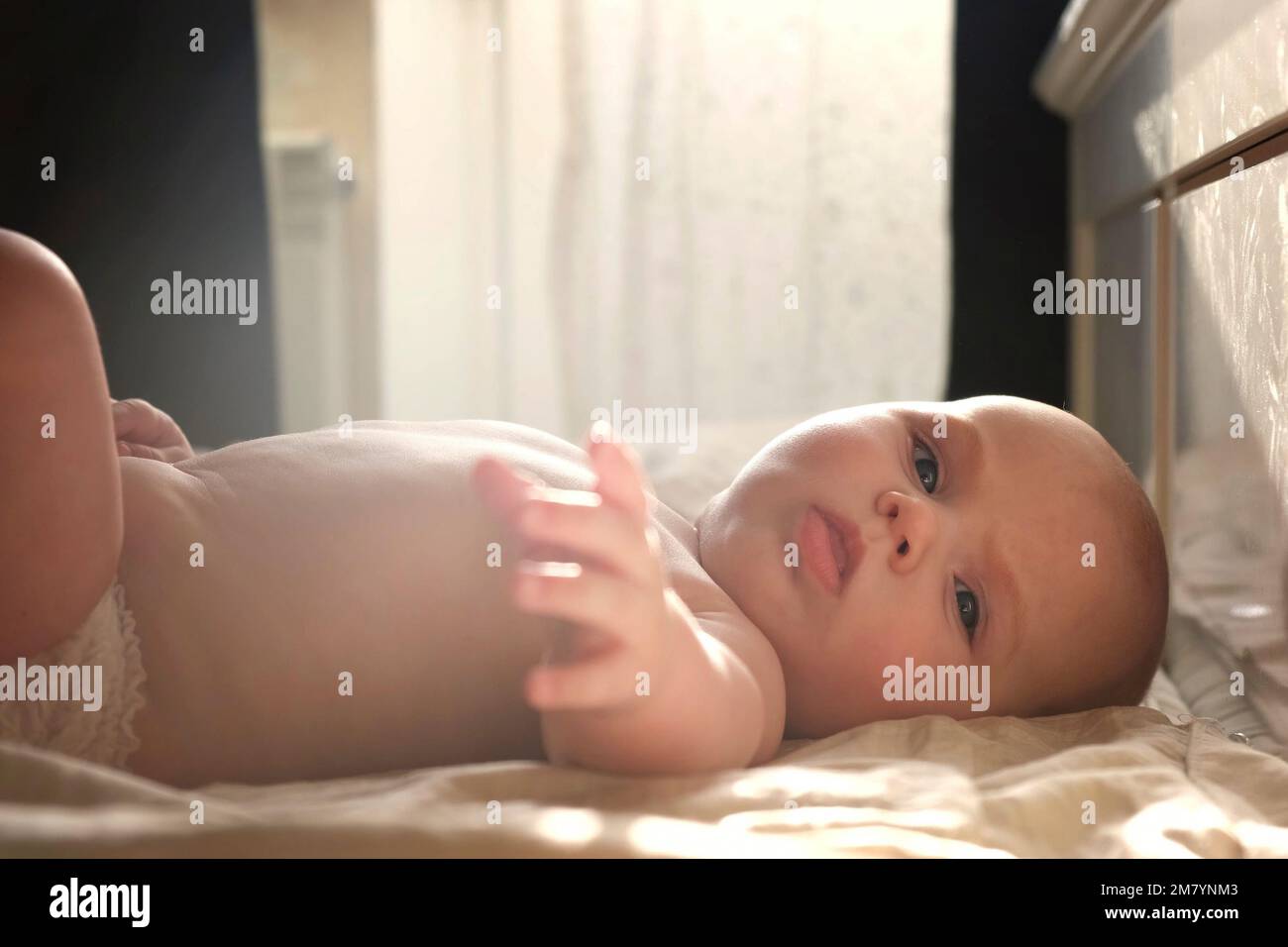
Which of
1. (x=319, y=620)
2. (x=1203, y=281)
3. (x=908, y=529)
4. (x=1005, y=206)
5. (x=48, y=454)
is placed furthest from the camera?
(x=1005, y=206)

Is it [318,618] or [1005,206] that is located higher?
[1005,206]

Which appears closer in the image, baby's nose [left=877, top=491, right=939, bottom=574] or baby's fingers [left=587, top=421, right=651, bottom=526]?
baby's fingers [left=587, top=421, right=651, bottom=526]

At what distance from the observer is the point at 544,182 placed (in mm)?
3270

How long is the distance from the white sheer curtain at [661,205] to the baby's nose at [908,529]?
215cm

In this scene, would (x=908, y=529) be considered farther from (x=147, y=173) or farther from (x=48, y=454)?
(x=147, y=173)

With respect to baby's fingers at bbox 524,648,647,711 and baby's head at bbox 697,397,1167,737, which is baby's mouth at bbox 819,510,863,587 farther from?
baby's fingers at bbox 524,648,647,711

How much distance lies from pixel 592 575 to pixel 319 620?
30 cm

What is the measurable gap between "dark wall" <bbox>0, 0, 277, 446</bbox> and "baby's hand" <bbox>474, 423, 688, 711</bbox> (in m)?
1.68

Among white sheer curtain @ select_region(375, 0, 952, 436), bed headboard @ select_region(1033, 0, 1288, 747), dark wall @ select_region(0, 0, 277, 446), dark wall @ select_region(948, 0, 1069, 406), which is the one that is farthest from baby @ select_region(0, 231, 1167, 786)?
white sheer curtain @ select_region(375, 0, 952, 436)

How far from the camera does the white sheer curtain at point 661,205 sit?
9.87 ft

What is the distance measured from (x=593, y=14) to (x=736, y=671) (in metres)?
2.81

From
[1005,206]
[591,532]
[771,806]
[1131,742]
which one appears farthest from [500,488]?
[1005,206]

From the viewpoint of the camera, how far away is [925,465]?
1021 mm

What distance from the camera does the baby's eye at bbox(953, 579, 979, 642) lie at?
0.96 metres
